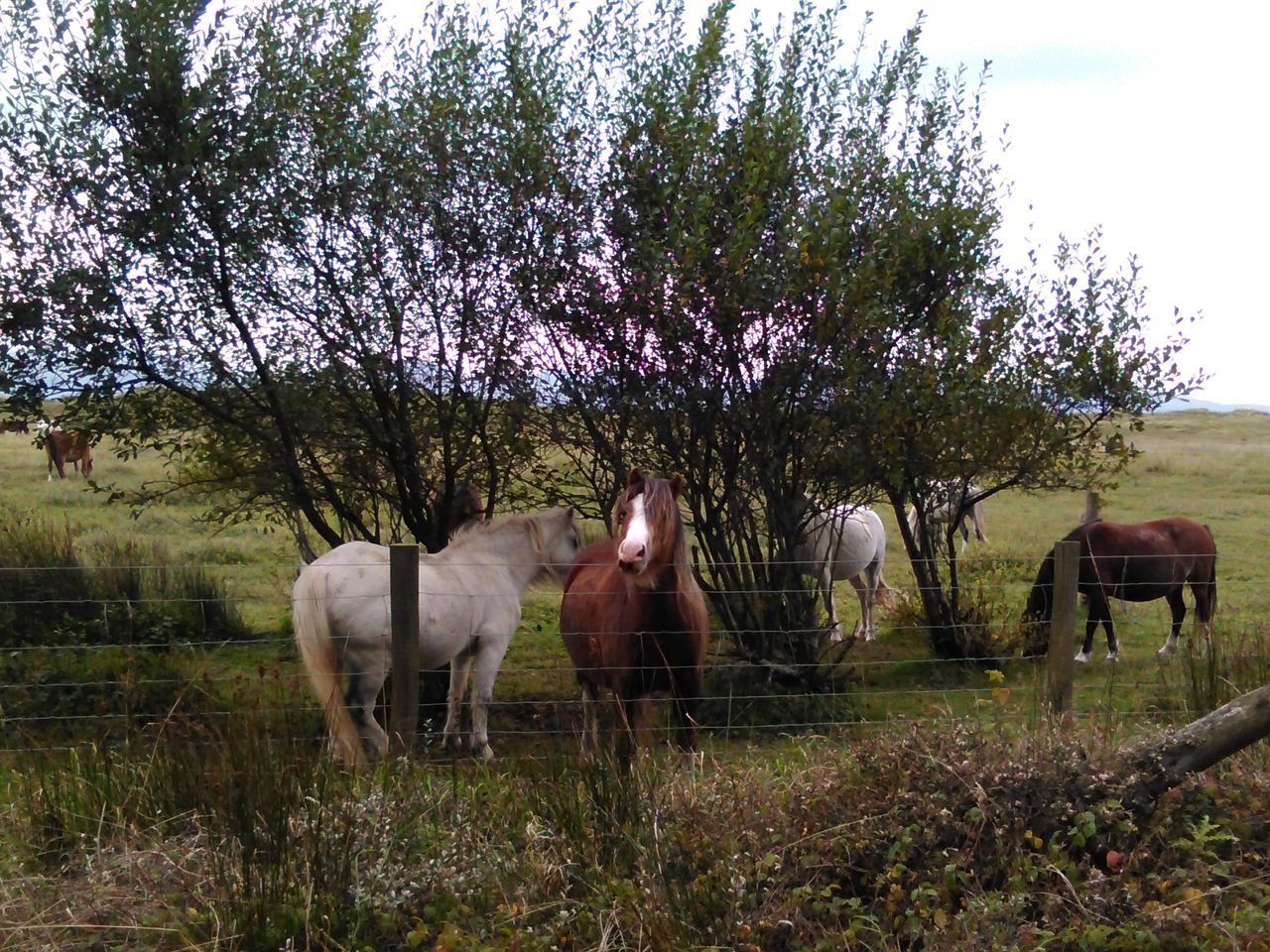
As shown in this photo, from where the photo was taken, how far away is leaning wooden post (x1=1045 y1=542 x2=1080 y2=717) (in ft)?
21.5

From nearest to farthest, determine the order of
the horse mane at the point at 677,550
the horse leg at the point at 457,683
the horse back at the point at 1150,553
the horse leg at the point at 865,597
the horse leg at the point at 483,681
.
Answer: the horse mane at the point at 677,550 → the horse leg at the point at 483,681 → the horse leg at the point at 457,683 → the horse back at the point at 1150,553 → the horse leg at the point at 865,597

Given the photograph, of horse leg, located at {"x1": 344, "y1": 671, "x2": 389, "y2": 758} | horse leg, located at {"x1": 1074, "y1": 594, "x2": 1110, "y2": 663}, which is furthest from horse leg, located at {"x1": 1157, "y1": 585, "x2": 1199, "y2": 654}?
horse leg, located at {"x1": 344, "y1": 671, "x2": 389, "y2": 758}

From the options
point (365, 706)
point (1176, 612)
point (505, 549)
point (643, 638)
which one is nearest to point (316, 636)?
point (365, 706)

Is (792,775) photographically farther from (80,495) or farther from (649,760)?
(80,495)

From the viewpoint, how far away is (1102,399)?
32.8 feet

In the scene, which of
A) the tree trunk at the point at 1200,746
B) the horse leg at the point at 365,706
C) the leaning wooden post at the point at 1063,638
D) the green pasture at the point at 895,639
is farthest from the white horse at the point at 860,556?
the tree trunk at the point at 1200,746

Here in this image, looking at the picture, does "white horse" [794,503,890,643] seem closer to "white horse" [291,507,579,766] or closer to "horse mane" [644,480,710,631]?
"white horse" [291,507,579,766]

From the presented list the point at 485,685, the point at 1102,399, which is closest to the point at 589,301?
the point at 485,685

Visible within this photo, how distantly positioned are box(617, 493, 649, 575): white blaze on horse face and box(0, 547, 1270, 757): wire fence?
819 millimetres

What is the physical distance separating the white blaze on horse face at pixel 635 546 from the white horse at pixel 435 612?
1.49 meters

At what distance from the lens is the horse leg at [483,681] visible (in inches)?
308

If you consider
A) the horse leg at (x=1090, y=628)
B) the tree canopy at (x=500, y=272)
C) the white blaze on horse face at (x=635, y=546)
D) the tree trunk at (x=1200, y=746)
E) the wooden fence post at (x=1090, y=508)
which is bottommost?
the horse leg at (x=1090, y=628)

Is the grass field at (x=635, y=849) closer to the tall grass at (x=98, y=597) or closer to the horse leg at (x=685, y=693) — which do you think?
the horse leg at (x=685, y=693)

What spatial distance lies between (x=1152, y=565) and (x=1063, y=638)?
5672 millimetres
